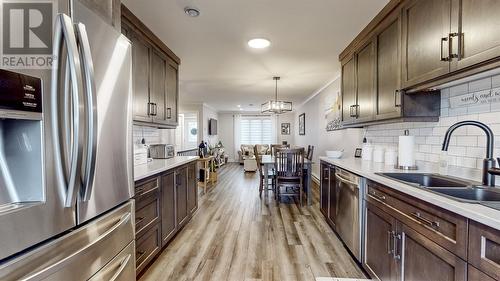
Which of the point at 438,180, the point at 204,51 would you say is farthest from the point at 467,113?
the point at 204,51

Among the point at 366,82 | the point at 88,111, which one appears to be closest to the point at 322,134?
the point at 366,82

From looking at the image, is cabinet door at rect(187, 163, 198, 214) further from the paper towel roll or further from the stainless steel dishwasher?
the paper towel roll

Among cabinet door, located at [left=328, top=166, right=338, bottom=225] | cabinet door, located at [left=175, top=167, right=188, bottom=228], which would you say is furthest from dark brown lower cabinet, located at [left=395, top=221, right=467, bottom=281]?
cabinet door, located at [left=175, top=167, right=188, bottom=228]

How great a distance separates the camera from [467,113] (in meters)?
1.74

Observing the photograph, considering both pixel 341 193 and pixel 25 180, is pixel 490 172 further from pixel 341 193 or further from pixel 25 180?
pixel 25 180

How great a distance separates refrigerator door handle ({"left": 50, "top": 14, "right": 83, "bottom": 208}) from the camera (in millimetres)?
833

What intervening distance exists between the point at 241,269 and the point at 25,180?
192 cm

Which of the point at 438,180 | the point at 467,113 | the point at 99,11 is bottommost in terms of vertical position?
the point at 438,180

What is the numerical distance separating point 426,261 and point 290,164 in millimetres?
3006

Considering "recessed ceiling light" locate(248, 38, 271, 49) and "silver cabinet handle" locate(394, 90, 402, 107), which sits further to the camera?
"recessed ceiling light" locate(248, 38, 271, 49)

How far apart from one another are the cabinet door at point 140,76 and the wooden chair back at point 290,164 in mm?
2305

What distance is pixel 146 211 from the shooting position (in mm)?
2080

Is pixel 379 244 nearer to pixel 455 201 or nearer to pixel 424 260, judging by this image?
pixel 424 260

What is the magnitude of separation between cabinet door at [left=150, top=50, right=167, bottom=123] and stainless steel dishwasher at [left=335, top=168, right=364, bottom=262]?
222 cm
